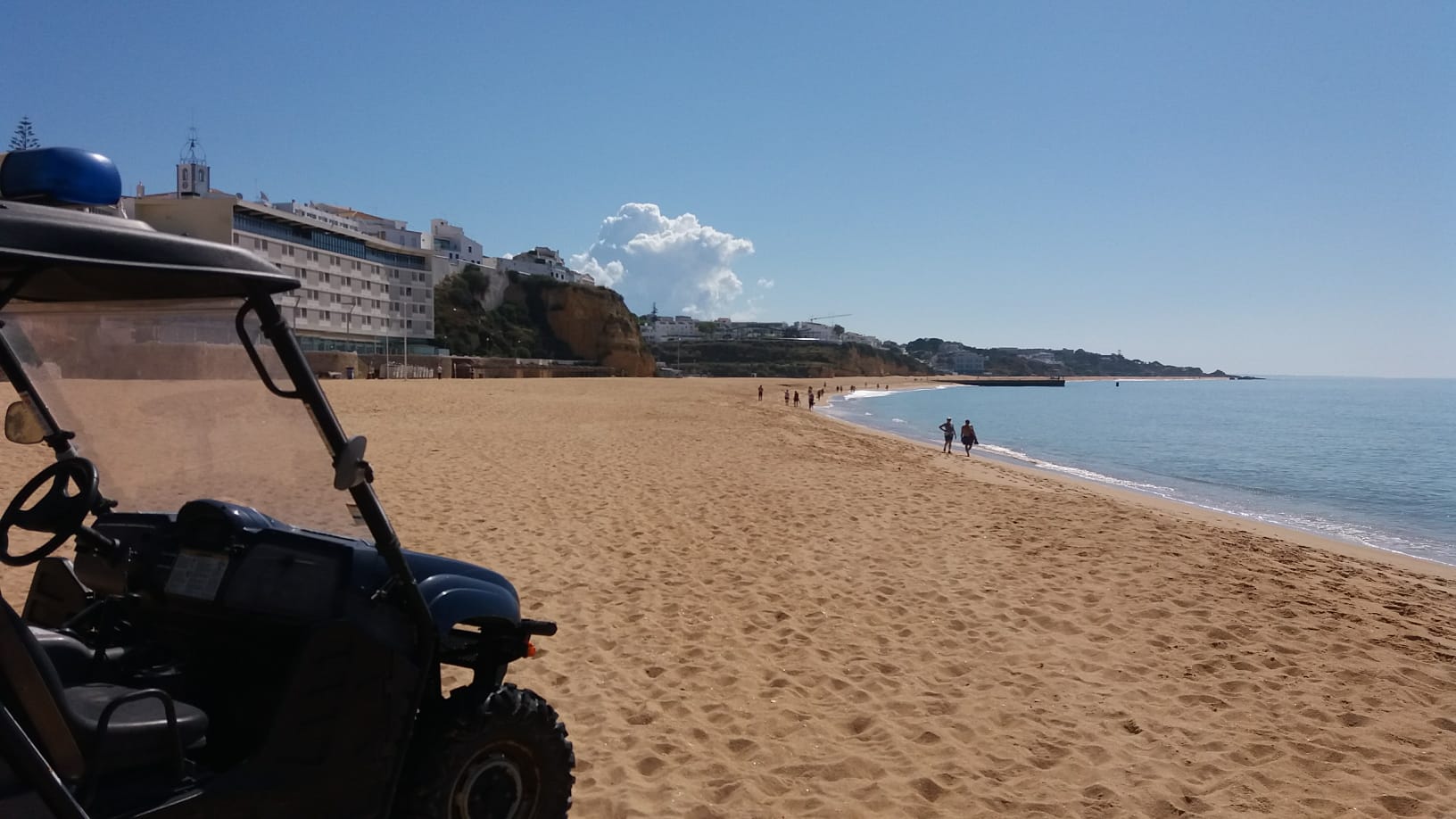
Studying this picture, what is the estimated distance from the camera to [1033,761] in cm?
399

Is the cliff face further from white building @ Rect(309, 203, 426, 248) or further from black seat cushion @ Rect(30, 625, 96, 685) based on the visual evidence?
black seat cushion @ Rect(30, 625, 96, 685)

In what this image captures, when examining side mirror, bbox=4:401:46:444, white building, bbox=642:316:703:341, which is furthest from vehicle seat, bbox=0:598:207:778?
white building, bbox=642:316:703:341

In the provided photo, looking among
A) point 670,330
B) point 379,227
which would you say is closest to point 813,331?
point 670,330

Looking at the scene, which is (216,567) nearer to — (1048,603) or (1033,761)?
(1033,761)

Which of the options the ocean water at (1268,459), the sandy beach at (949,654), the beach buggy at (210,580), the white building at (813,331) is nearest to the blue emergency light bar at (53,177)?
the beach buggy at (210,580)

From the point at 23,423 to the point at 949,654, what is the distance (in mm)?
4840

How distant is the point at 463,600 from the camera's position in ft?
8.65

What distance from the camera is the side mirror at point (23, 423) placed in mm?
2879

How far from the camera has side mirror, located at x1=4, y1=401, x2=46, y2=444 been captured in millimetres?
2879

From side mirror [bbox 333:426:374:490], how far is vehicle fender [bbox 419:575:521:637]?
0.47 meters

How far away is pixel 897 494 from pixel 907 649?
275 inches

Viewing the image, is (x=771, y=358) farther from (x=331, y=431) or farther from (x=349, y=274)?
(x=331, y=431)

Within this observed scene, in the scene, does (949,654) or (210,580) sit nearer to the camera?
(210,580)

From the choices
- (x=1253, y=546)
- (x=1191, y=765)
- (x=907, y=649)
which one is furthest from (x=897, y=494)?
(x=1191, y=765)
